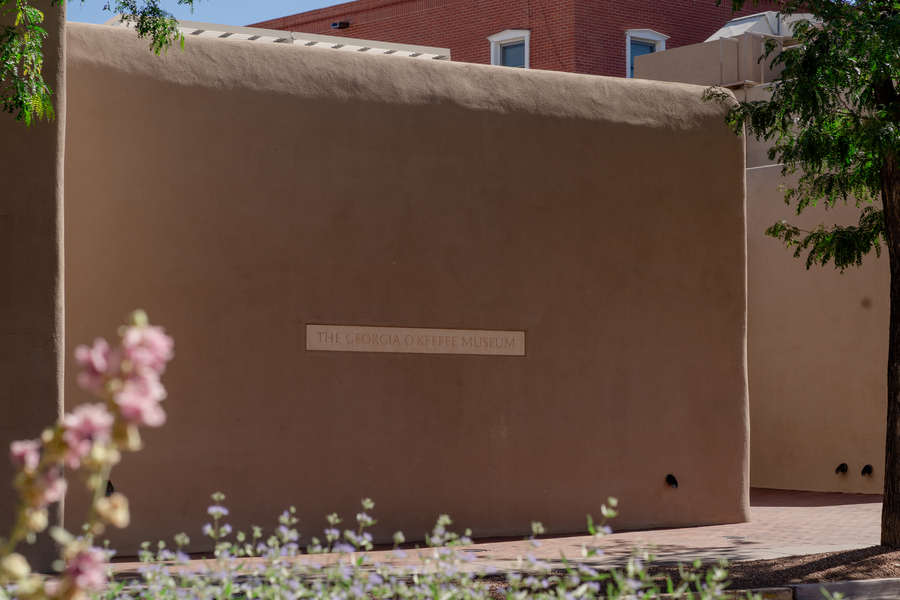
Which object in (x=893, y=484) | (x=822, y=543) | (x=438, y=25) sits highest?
(x=438, y=25)

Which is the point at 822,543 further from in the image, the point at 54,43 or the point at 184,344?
the point at 54,43

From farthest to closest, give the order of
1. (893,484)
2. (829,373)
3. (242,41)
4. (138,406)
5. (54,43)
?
(829,373) < (242,41) < (893,484) < (54,43) < (138,406)

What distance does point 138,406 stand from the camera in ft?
5.99

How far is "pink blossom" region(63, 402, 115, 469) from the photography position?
6.32 ft

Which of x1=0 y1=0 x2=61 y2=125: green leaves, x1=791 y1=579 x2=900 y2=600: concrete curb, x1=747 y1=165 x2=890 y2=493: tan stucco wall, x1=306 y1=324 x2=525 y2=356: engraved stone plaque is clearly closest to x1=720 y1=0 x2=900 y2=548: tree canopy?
x1=791 y1=579 x2=900 y2=600: concrete curb

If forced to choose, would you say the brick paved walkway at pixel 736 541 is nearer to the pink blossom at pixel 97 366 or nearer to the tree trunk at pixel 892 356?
the tree trunk at pixel 892 356

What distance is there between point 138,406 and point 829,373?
15.3m

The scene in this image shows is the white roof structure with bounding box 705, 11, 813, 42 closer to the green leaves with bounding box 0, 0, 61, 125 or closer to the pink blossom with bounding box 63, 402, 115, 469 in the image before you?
the green leaves with bounding box 0, 0, 61, 125

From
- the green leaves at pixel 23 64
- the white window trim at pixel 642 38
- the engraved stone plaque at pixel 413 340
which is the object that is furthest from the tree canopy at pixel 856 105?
the white window trim at pixel 642 38

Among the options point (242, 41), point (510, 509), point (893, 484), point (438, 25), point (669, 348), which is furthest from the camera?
point (438, 25)

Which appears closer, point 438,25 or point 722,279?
point 722,279

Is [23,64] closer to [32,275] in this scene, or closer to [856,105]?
[32,275]

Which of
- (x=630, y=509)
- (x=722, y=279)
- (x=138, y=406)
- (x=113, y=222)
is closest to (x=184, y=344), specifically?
(x=113, y=222)

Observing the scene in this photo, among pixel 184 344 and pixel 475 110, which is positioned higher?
pixel 475 110
